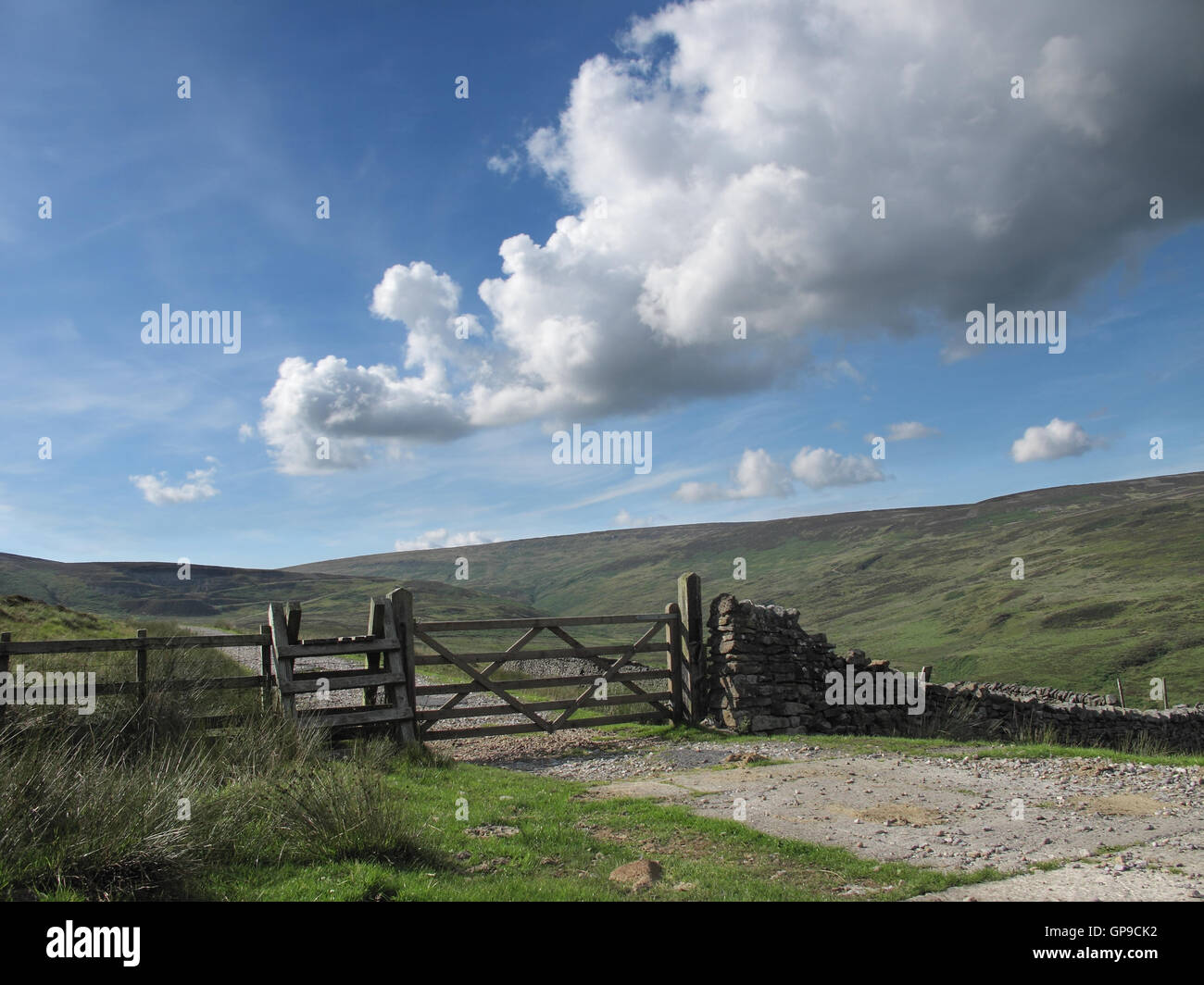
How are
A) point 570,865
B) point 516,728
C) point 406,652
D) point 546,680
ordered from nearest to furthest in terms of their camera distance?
1. point 570,865
2. point 406,652
3. point 516,728
4. point 546,680

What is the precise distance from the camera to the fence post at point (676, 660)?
12766mm

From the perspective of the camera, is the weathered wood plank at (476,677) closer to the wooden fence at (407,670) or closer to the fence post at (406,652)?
the wooden fence at (407,670)

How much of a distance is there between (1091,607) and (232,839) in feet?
239

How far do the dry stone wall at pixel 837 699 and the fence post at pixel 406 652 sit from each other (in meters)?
5.04

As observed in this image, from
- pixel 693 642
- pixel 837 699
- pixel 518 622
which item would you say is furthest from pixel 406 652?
pixel 837 699

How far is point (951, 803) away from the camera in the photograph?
726cm

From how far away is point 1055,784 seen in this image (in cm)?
806

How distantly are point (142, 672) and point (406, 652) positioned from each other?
3276 mm

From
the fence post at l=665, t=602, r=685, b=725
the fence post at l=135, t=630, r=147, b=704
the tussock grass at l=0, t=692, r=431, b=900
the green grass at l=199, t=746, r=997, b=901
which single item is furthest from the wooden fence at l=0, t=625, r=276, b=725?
the fence post at l=665, t=602, r=685, b=725

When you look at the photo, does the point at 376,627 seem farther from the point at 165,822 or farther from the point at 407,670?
the point at 165,822

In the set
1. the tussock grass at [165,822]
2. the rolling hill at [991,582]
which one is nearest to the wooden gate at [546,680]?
the tussock grass at [165,822]

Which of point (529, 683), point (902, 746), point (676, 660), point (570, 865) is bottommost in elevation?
point (902, 746)
